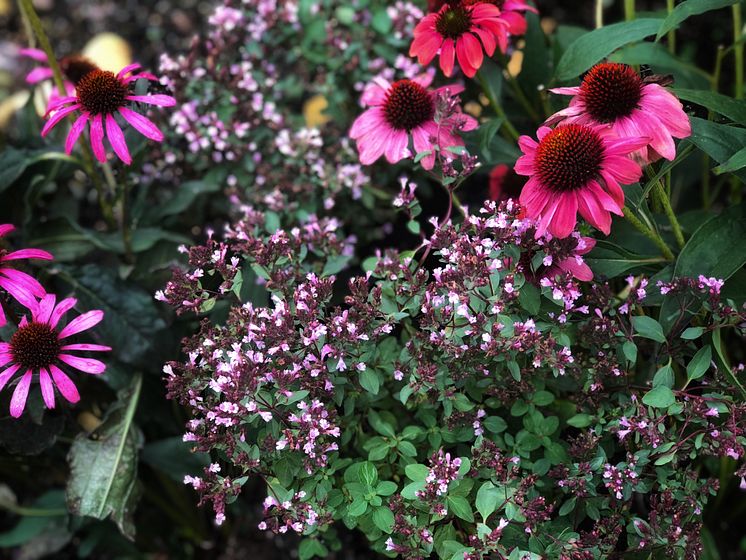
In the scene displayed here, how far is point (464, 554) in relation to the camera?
0.97 m

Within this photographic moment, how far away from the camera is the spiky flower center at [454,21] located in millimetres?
1214

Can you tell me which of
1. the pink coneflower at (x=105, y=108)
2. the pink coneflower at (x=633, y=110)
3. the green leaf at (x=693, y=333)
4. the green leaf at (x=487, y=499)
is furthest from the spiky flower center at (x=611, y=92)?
the pink coneflower at (x=105, y=108)

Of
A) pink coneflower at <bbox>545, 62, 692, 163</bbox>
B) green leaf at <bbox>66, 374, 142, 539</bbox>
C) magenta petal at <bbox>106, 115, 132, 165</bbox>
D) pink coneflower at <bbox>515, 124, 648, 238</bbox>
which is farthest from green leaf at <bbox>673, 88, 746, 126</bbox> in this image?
green leaf at <bbox>66, 374, 142, 539</bbox>

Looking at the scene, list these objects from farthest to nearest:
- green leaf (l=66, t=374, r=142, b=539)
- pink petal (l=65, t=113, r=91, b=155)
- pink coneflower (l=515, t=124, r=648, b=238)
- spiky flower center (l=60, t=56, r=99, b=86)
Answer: spiky flower center (l=60, t=56, r=99, b=86), green leaf (l=66, t=374, r=142, b=539), pink petal (l=65, t=113, r=91, b=155), pink coneflower (l=515, t=124, r=648, b=238)

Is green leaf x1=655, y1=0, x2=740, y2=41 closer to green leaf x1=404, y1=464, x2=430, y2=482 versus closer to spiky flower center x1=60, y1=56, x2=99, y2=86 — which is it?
green leaf x1=404, y1=464, x2=430, y2=482

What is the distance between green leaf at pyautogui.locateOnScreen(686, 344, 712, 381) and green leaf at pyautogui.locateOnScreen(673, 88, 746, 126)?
349 mm

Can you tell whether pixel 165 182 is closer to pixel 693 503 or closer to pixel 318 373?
pixel 318 373

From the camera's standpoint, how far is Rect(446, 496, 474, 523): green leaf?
102 centimetres

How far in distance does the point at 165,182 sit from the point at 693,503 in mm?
1412

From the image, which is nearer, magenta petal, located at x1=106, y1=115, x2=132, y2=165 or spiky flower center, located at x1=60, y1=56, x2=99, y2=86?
magenta petal, located at x1=106, y1=115, x2=132, y2=165

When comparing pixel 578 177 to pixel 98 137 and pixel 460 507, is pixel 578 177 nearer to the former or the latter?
pixel 460 507

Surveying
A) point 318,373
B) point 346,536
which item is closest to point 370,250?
point 346,536

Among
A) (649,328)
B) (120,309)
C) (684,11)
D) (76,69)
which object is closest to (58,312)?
(120,309)

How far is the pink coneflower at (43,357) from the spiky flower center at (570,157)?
2.22ft
